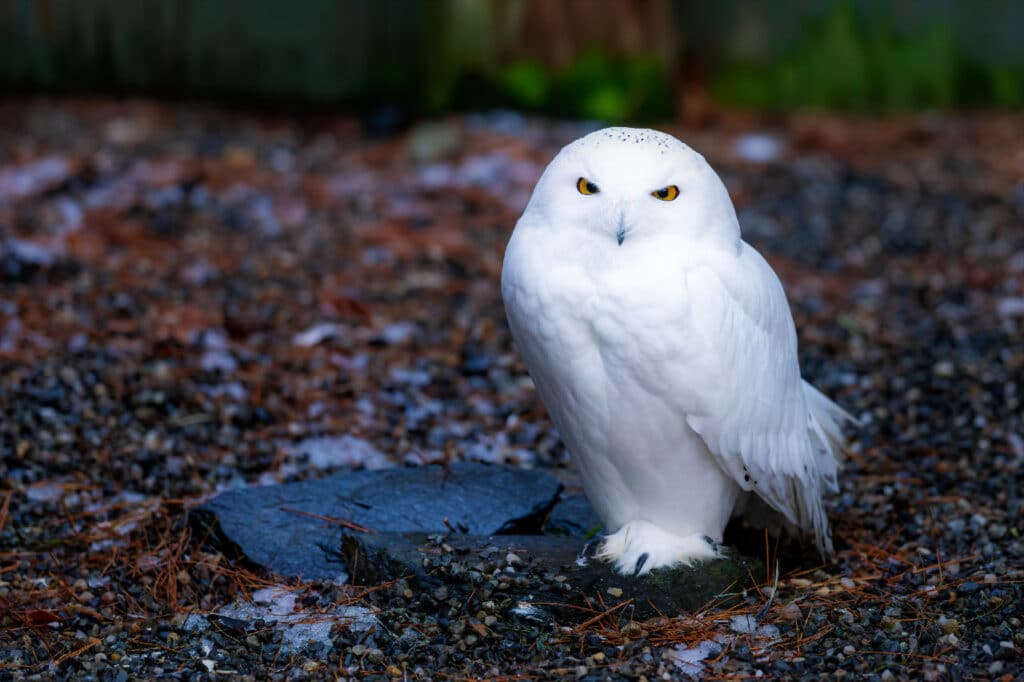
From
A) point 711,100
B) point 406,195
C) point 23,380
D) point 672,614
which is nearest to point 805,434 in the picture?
point 672,614

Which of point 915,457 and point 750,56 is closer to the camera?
point 915,457

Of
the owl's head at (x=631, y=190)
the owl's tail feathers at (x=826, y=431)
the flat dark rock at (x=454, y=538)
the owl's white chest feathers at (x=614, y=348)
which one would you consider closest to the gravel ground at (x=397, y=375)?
the flat dark rock at (x=454, y=538)

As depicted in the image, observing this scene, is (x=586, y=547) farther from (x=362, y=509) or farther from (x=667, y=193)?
(x=667, y=193)

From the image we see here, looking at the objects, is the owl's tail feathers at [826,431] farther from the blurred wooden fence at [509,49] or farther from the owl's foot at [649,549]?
the blurred wooden fence at [509,49]

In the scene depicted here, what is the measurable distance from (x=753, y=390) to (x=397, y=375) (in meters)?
2.05

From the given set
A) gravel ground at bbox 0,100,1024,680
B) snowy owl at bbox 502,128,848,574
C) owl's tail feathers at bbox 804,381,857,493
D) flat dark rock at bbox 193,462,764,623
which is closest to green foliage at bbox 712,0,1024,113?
gravel ground at bbox 0,100,1024,680

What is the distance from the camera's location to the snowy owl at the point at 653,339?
3.04 m

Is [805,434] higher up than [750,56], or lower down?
lower down

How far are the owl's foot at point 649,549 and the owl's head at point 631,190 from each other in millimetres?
833

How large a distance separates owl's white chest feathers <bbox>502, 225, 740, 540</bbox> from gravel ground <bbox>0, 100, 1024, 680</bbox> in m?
0.38

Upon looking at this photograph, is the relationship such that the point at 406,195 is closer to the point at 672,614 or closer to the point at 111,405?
the point at 111,405

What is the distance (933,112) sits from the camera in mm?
8969

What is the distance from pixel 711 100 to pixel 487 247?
10.9 feet

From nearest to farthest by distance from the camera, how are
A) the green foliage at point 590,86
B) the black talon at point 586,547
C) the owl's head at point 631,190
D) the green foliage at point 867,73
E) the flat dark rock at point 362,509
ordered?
the owl's head at point 631,190, the black talon at point 586,547, the flat dark rock at point 362,509, the green foliage at point 590,86, the green foliage at point 867,73
